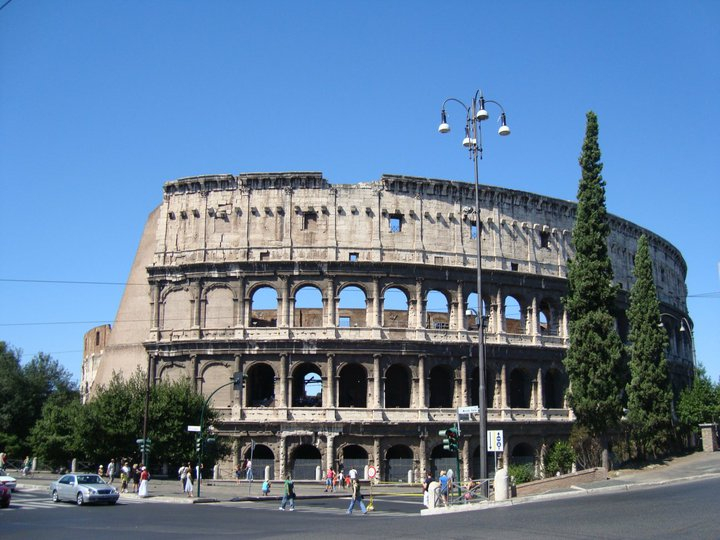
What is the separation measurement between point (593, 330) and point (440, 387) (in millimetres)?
13300

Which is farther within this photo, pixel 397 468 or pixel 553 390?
pixel 553 390

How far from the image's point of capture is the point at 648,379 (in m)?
40.3

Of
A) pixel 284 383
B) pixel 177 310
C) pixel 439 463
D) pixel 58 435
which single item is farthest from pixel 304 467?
pixel 58 435

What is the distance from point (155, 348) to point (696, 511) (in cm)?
3308

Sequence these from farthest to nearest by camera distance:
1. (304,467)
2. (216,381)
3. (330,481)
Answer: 1. (216,381)
2. (304,467)
3. (330,481)

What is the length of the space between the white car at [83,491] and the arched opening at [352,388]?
20373mm

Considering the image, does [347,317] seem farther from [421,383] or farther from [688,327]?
[688,327]

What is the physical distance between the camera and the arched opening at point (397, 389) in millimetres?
47312

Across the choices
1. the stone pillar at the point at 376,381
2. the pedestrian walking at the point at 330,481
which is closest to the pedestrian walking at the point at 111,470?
the pedestrian walking at the point at 330,481

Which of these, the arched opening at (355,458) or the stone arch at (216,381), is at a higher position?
the stone arch at (216,381)

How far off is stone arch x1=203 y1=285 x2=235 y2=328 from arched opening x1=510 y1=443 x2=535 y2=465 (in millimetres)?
18172

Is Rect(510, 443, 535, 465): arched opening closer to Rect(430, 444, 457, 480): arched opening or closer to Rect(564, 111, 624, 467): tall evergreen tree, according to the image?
Rect(430, 444, 457, 480): arched opening

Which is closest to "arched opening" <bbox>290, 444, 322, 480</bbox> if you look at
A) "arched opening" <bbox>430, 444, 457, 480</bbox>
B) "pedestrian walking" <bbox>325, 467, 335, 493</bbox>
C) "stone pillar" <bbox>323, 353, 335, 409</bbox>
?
"stone pillar" <bbox>323, 353, 335, 409</bbox>

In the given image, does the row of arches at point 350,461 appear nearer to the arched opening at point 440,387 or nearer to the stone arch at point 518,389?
the arched opening at point 440,387
